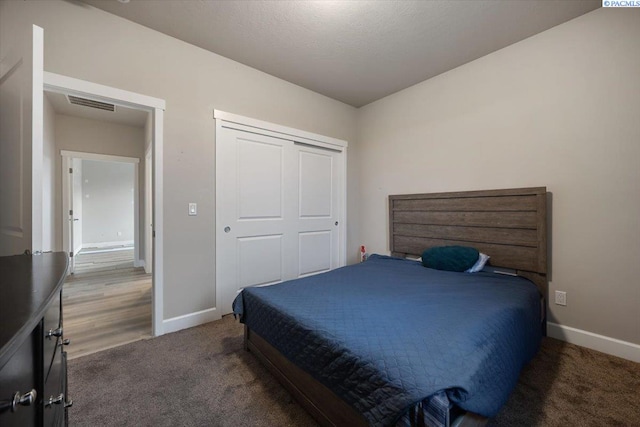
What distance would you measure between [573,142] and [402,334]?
2175 millimetres

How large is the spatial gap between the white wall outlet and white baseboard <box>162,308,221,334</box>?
301 centimetres

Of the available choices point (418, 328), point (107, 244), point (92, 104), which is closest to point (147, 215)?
point (92, 104)

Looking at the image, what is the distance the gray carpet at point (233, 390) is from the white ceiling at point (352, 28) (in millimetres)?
2571

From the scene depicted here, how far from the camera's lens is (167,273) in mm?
2297

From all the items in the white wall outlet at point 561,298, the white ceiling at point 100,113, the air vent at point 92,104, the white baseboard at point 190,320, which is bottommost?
the white baseboard at point 190,320

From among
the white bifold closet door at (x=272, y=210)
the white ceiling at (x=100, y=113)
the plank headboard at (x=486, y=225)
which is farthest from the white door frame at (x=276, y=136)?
the white ceiling at (x=100, y=113)

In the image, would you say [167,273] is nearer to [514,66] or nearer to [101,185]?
[514,66]

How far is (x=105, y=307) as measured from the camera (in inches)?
113

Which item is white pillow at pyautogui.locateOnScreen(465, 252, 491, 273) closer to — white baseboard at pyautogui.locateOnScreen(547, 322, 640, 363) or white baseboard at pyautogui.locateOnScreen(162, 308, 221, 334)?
white baseboard at pyautogui.locateOnScreen(547, 322, 640, 363)

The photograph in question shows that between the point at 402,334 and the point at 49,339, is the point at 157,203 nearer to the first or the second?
the point at 49,339

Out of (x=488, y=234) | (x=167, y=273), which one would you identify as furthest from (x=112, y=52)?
(x=488, y=234)

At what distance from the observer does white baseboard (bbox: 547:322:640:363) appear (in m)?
1.88

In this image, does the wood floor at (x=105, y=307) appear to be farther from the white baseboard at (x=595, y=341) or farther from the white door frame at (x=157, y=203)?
the white baseboard at (x=595, y=341)

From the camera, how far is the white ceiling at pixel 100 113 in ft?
11.4
